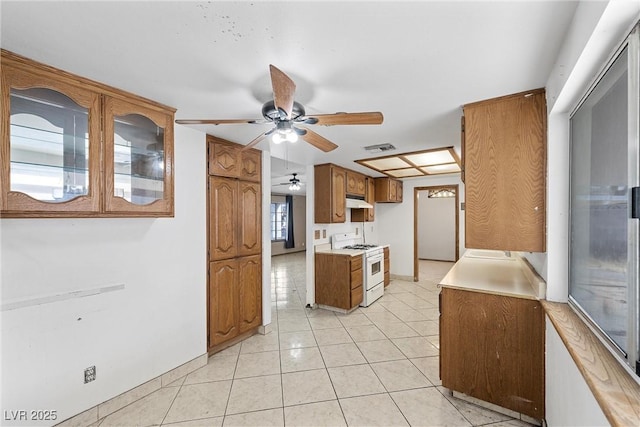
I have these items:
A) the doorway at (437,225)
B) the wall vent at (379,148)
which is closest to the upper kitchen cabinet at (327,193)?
the wall vent at (379,148)

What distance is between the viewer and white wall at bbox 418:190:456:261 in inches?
321

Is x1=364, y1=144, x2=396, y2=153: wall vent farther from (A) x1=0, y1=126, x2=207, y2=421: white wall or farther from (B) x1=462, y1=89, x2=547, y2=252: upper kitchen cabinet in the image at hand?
(A) x1=0, y1=126, x2=207, y2=421: white wall

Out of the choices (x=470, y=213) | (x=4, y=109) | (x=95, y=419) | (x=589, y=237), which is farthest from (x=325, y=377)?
(x=4, y=109)

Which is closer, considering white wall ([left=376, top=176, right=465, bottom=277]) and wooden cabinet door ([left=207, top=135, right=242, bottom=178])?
wooden cabinet door ([left=207, top=135, right=242, bottom=178])

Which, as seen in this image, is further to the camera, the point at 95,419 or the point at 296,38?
the point at 95,419

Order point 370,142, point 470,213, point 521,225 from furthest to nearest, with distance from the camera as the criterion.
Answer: point 370,142 → point 470,213 → point 521,225

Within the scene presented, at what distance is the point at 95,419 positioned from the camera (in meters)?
1.82

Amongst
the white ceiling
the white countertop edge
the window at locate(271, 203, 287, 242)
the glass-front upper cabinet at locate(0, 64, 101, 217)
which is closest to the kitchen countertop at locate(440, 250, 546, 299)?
the white countertop edge

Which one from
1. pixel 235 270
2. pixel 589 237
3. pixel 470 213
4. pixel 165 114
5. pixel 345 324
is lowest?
pixel 345 324

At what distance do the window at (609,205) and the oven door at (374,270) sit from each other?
2.81m

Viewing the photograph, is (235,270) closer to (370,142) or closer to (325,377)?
(325,377)

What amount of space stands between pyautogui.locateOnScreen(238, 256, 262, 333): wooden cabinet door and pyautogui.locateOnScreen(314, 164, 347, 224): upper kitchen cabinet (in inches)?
50.8

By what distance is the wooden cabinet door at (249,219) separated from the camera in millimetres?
2992

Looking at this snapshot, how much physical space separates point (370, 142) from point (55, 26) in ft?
8.08
